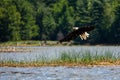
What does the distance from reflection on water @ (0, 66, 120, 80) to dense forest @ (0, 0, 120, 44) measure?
79472 millimetres

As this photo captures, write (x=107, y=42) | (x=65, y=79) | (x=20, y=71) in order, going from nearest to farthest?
(x=65, y=79)
(x=20, y=71)
(x=107, y=42)

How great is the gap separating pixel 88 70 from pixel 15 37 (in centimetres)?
8344

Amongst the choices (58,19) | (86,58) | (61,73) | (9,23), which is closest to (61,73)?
(61,73)

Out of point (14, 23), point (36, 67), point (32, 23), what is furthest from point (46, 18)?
point (36, 67)

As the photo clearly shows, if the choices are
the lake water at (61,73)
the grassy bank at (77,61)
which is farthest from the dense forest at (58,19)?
the lake water at (61,73)

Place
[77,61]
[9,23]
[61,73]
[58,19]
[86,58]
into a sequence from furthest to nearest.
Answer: [58,19] → [9,23] → [77,61] → [86,58] → [61,73]

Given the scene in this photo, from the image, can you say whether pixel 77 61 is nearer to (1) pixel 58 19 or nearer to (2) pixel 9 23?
(2) pixel 9 23

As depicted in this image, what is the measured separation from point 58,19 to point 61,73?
338ft

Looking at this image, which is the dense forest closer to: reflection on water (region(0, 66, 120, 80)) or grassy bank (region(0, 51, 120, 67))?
grassy bank (region(0, 51, 120, 67))

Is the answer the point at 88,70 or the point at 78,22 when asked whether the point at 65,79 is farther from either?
the point at 78,22

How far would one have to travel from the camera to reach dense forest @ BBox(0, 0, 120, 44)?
136000 mm

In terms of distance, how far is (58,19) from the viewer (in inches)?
6038

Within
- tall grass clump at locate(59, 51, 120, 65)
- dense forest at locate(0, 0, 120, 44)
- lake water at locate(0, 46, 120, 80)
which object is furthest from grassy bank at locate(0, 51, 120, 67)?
dense forest at locate(0, 0, 120, 44)

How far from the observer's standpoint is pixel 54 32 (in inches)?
5812
